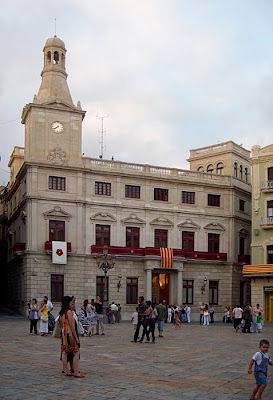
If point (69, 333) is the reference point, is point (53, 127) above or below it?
above

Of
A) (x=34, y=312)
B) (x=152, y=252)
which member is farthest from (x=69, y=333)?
(x=152, y=252)

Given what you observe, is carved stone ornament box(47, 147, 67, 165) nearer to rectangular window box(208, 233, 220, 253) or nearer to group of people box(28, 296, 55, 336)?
rectangular window box(208, 233, 220, 253)

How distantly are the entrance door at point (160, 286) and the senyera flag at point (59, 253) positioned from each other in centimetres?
868

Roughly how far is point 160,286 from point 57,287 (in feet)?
30.0

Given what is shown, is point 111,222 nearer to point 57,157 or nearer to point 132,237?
point 132,237

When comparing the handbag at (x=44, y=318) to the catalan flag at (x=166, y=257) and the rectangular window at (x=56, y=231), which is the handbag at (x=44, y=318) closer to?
the rectangular window at (x=56, y=231)

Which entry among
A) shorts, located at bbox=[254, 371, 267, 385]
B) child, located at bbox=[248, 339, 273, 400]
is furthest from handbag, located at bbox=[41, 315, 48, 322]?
shorts, located at bbox=[254, 371, 267, 385]

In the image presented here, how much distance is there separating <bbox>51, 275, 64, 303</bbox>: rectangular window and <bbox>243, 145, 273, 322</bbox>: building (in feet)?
46.2

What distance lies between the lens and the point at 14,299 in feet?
159

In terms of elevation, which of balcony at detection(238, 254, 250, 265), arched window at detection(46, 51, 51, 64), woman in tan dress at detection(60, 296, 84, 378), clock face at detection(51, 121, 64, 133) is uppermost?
arched window at detection(46, 51, 51, 64)

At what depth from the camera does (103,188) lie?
148 feet

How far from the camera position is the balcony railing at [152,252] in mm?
44031

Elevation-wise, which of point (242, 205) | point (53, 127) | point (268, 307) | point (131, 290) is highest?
point (53, 127)

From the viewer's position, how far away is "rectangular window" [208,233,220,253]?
160ft
